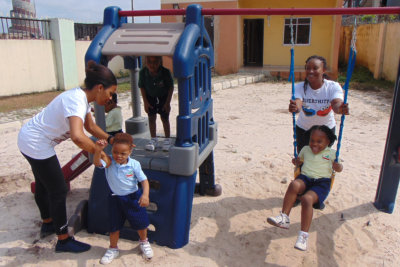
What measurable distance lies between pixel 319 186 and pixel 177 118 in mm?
1347

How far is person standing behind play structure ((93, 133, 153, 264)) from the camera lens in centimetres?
260

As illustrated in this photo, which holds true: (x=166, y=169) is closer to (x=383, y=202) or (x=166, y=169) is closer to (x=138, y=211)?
(x=138, y=211)

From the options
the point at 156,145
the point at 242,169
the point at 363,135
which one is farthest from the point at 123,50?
the point at 363,135

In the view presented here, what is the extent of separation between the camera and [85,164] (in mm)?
3773

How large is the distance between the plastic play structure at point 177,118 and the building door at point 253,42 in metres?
13.5

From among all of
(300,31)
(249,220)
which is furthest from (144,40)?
(300,31)

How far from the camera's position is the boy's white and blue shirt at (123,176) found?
2684 millimetres

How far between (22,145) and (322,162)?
2.48m

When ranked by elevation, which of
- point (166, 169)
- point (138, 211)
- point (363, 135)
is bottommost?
point (363, 135)

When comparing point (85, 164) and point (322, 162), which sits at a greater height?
point (322, 162)

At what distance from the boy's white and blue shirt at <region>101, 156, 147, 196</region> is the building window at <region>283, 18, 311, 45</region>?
44.5ft

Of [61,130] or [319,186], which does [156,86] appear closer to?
[61,130]

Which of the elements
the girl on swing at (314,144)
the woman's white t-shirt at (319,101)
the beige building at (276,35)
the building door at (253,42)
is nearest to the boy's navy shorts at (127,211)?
the girl on swing at (314,144)

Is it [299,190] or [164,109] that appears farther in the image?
[164,109]
